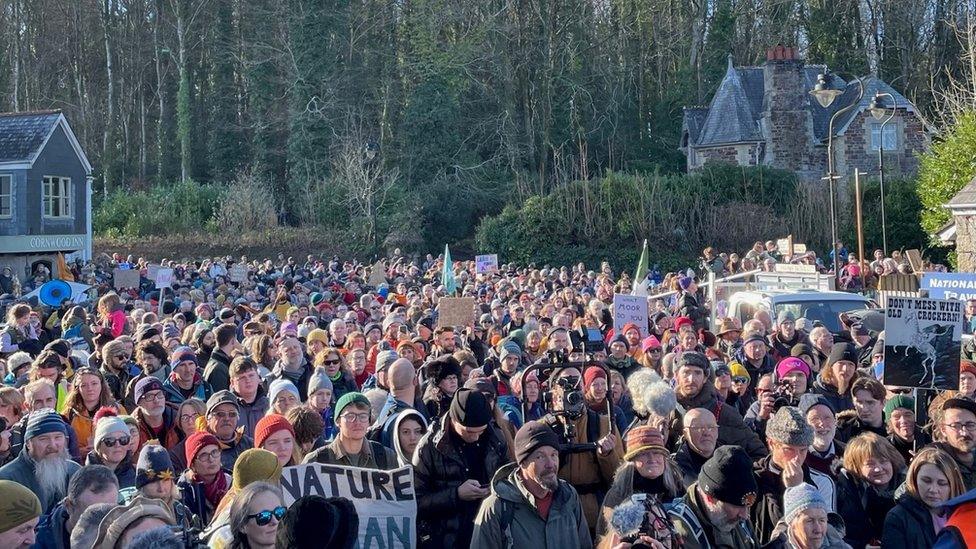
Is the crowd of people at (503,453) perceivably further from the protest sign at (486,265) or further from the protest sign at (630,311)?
the protest sign at (486,265)

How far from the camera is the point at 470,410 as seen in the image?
6406 mm

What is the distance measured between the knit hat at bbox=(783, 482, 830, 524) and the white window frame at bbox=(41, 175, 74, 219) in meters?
39.4

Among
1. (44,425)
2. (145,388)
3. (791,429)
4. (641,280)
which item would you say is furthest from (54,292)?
(791,429)

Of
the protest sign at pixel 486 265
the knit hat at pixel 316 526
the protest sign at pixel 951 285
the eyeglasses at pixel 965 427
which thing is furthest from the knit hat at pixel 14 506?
the protest sign at pixel 486 265

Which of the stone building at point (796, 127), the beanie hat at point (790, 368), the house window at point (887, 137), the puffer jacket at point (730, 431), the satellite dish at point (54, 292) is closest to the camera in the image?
the puffer jacket at point (730, 431)

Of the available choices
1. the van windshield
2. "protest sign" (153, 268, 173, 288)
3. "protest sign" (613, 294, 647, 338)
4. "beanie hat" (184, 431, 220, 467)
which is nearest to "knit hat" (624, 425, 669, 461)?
"beanie hat" (184, 431, 220, 467)

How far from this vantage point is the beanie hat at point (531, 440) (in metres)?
5.68

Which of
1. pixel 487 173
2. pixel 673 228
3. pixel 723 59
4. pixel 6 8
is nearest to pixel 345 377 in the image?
pixel 673 228

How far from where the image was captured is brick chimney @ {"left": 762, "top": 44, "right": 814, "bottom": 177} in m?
44.2

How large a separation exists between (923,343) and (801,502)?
12.8ft

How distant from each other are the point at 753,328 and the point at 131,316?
27.4ft

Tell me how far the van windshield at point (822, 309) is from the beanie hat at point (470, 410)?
9.22m

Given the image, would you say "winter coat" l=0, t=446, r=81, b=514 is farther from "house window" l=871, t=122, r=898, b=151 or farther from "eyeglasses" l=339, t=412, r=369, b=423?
"house window" l=871, t=122, r=898, b=151

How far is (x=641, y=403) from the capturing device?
7.13 metres
